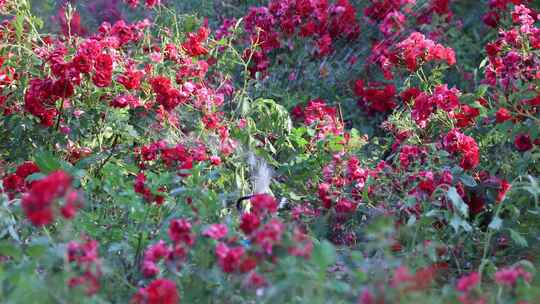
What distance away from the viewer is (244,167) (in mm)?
3855

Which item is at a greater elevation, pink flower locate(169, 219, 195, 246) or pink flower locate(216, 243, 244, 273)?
pink flower locate(169, 219, 195, 246)

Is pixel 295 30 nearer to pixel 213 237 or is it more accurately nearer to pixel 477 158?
pixel 477 158

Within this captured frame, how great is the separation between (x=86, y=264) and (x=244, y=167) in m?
1.69

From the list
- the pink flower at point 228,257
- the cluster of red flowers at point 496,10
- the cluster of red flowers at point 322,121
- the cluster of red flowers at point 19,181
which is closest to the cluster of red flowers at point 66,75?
the cluster of red flowers at point 19,181

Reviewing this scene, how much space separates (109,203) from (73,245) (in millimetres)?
1346

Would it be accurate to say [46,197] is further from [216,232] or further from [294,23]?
[294,23]

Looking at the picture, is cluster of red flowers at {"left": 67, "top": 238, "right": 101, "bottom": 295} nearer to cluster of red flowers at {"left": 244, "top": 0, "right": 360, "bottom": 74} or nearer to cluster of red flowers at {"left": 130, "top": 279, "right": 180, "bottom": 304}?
cluster of red flowers at {"left": 130, "top": 279, "right": 180, "bottom": 304}

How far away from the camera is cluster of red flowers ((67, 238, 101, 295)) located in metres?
2.11

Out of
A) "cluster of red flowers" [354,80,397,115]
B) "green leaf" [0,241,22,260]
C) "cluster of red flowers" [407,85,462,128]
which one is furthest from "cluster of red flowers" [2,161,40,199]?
"cluster of red flowers" [354,80,397,115]

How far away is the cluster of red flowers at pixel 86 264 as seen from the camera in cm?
211

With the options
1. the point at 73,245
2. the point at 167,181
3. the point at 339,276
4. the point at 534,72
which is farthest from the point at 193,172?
the point at 534,72

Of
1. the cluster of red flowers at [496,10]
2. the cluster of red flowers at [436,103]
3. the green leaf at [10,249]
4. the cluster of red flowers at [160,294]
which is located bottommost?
the cluster of red flowers at [160,294]

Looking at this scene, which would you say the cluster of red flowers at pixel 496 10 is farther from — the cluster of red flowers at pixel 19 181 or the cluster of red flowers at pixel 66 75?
the cluster of red flowers at pixel 19 181

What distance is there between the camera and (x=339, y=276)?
310 cm
